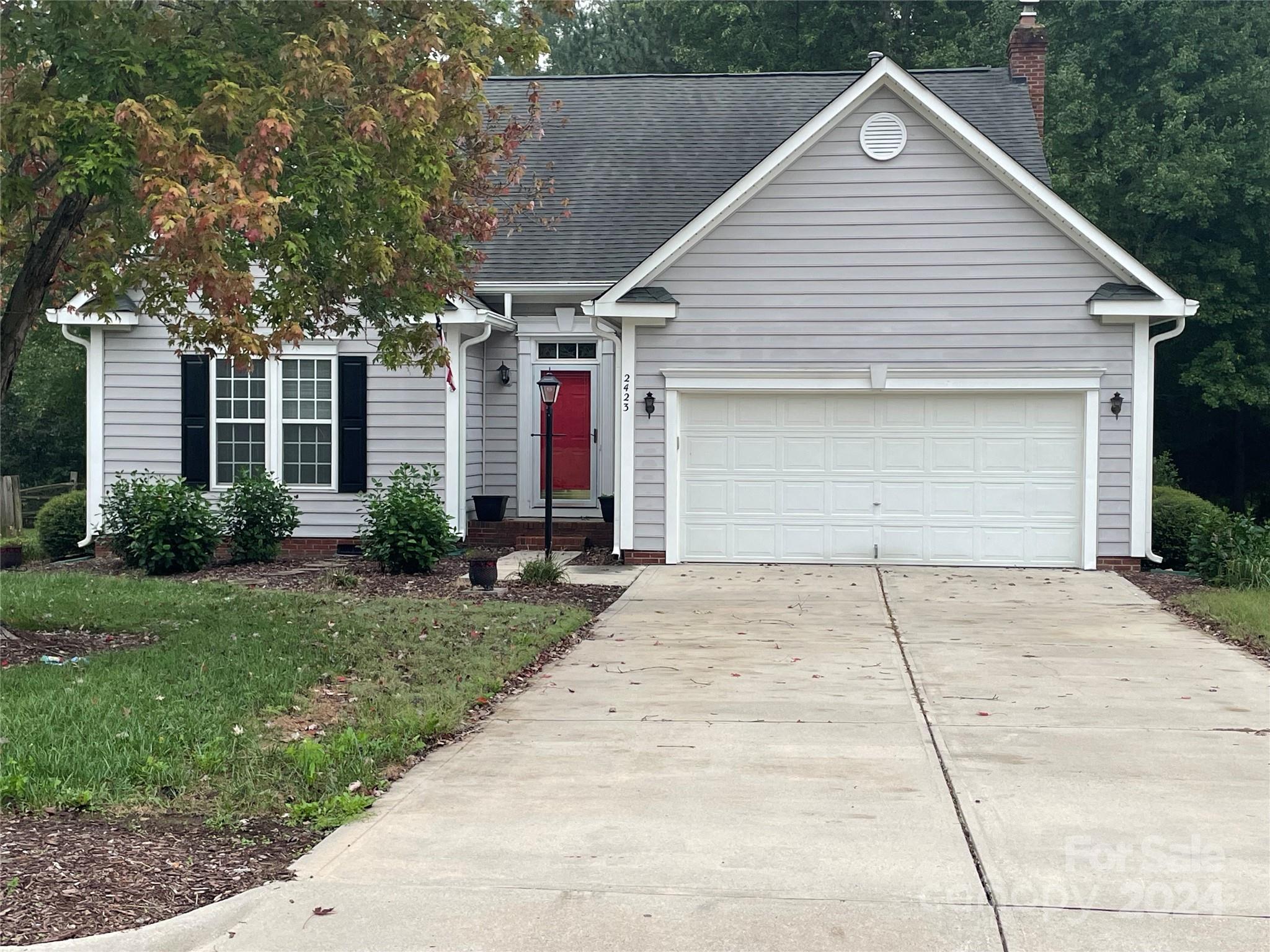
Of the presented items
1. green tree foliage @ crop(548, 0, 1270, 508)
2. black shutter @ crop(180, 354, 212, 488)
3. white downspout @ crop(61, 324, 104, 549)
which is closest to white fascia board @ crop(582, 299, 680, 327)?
black shutter @ crop(180, 354, 212, 488)

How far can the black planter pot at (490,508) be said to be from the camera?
56.6ft

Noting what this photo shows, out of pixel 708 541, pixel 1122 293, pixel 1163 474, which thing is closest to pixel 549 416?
pixel 708 541

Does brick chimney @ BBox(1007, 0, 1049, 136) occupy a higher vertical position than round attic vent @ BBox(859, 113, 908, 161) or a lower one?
higher

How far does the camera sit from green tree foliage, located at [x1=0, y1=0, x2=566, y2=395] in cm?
765

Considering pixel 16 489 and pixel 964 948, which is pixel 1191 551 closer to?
pixel 964 948

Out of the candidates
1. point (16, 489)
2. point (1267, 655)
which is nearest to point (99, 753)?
point (1267, 655)

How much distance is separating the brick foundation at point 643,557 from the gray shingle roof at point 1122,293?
572cm

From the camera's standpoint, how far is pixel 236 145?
28.5ft

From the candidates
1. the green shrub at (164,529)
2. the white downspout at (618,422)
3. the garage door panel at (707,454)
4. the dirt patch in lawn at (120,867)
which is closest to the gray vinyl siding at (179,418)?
the green shrub at (164,529)

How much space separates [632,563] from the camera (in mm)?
15570

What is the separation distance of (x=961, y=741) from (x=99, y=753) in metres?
4.31

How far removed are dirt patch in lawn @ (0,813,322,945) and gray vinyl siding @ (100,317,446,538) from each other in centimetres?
1144

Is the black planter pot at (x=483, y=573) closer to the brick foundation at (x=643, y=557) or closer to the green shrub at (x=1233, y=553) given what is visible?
the brick foundation at (x=643, y=557)

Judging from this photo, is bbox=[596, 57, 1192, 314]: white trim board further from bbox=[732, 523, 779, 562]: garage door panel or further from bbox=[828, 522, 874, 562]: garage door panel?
bbox=[828, 522, 874, 562]: garage door panel
